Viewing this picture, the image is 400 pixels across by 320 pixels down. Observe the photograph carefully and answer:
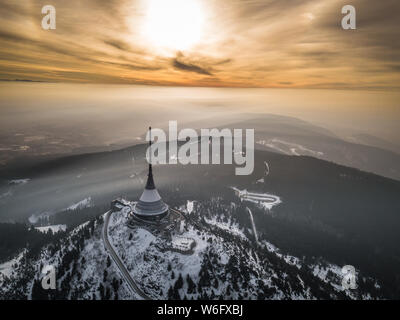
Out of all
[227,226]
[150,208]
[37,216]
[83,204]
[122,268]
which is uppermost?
[150,208]

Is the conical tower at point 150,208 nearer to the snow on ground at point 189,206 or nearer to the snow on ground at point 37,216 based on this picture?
the snow on ground at point 189,206

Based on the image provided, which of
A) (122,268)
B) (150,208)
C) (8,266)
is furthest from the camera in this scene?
(8,266)

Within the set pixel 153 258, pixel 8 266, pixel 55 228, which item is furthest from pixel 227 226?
pixel 8 266

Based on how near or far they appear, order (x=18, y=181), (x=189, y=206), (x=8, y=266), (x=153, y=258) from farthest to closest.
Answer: (x=18, y=181), (x=189, y=206), (x=8, y=266), (x=153, y=258)

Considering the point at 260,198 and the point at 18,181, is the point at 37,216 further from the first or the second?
the point at 260,198

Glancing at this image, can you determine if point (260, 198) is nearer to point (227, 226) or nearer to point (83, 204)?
point (227, 226)

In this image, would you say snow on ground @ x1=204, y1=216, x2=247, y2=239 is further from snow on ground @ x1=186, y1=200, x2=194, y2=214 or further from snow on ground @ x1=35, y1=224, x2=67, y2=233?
snow on ground @ x1=35, y1=224, x2=67, y2=233

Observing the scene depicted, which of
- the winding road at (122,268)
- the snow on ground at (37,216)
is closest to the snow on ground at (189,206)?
the winding road at (122,268)

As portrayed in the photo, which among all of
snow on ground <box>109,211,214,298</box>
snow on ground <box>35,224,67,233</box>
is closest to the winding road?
snow on ground <box>109,211,214,298</box>

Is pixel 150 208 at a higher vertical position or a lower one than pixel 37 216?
higher

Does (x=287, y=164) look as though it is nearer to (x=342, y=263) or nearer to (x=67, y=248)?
(x=342, y=263)

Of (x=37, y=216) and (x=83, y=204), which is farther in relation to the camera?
(x=83, y=204)

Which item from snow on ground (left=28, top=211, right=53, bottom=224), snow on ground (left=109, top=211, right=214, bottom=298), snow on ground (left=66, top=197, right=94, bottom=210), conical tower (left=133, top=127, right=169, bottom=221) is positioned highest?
conical tower (left=133, top=127, right=169, bottom=221)

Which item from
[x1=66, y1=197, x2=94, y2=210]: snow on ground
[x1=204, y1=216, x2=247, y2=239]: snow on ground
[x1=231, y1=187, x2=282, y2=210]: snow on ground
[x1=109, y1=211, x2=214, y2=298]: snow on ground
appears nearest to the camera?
[x1=109, y1=211, x2=214, y2=298]: snow on ground
